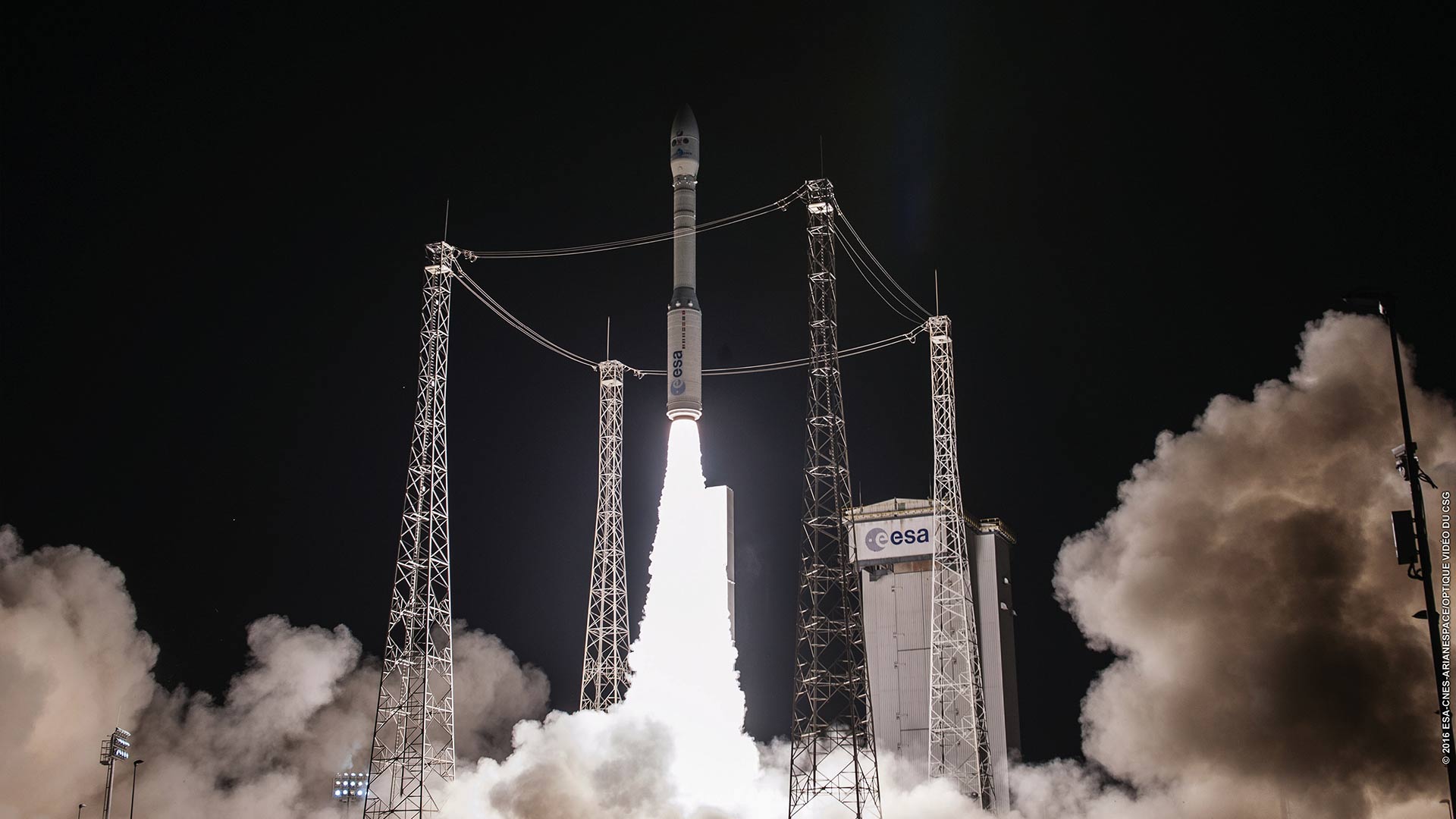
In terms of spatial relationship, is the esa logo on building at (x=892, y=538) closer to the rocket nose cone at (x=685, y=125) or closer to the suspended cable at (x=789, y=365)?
the suspended cable at (x=789, y=365)

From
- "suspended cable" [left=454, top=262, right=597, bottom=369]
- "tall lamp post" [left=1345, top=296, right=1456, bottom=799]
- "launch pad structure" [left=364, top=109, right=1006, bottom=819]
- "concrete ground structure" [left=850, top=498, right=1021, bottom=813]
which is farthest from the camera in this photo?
"suspended cable" [left=454, top=262, right=597, bottom=369]

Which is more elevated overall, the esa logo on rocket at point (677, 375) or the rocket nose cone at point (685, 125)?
the rocket nose cone at point (685, 125)

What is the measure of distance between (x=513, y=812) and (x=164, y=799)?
19067 mm

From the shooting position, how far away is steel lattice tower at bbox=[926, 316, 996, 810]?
1923 inches

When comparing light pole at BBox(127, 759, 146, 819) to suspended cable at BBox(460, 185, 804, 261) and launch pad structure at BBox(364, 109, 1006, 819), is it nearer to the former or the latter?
launch pad structure at BBox(364, 109, 1006, 819)

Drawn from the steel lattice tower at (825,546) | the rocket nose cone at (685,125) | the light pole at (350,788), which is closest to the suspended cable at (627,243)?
the rocket nose cone at (685,125)

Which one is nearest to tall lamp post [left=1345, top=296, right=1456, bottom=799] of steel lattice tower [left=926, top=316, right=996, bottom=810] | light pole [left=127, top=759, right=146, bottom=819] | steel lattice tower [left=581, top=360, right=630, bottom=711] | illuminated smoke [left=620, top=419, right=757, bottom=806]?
illuminated smoke [left=620, top=419, right=757, bottom=806]

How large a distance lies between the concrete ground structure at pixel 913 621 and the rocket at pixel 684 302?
56.0 ft

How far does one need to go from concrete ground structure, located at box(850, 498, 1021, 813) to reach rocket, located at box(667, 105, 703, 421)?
1706 centimetres

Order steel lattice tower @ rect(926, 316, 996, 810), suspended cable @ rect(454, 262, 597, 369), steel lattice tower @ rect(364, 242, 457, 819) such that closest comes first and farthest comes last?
1. steel lattice tower @ rect(364, 242, 457, 819)
2. steel lattice tower @ rect(926, 316, 996, 810)
3. suspended cable @ rect(454, 262, 597, 369)

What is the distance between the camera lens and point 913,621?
58.3m

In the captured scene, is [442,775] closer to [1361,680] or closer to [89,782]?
[89,782]

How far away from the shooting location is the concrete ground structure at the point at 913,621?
57.0m

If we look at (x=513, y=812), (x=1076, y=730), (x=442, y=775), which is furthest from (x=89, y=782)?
(x=1076, y=730)
